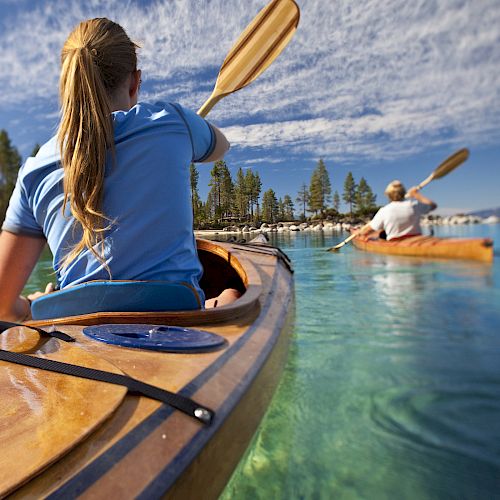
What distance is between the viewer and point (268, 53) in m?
3.19

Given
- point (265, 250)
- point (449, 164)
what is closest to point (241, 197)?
point (449, 164)

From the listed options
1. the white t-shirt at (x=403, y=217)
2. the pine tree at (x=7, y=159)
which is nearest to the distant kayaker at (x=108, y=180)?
the white t-shirt at (x=403, y=217)

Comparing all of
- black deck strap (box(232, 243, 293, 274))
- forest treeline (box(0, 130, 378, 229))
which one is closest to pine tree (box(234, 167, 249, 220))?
forest treeline (box(0, 130, 378, 229))

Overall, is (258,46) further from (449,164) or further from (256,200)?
(256,200)

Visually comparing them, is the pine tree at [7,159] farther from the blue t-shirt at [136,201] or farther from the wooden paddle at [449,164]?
the blue t-shirt at [136,201]

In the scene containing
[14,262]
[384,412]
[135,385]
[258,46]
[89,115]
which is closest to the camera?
[135,385]

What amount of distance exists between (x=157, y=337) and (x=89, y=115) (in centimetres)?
72

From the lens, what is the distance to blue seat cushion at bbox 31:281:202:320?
1.29 meters

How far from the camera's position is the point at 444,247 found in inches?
280

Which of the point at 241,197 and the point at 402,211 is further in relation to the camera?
the point at 241,197

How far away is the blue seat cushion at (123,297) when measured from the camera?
129cm

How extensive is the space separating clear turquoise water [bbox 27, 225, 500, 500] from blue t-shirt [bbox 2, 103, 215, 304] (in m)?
0.73

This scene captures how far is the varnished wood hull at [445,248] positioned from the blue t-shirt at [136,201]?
670 centimetres

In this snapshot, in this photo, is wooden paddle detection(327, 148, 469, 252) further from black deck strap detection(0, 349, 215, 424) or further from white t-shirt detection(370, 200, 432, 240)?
black deck strap detection(0, 349, 215, 424)
